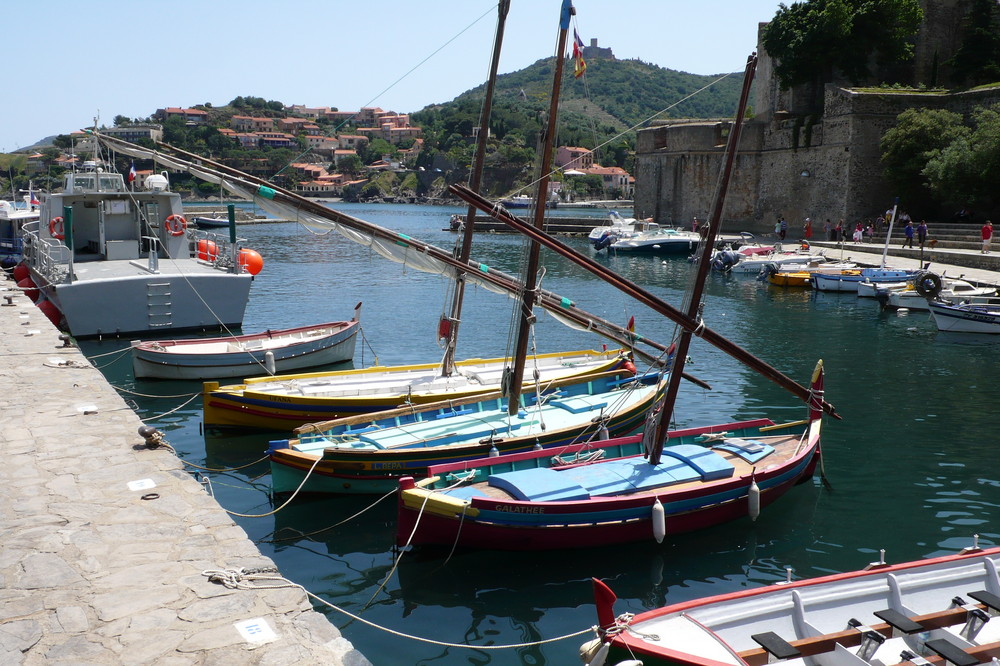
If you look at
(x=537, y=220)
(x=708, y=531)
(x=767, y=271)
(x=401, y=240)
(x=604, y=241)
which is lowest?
(x=708, y=531)

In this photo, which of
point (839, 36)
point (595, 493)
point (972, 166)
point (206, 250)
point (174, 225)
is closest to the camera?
point (595, 493)

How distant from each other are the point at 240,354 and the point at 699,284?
31.4 feet

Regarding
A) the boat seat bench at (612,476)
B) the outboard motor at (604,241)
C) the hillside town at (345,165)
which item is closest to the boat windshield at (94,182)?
the boat seat bench at (612,476)

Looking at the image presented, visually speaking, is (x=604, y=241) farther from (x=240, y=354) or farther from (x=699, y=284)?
(x=699, y=284)

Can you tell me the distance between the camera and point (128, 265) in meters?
22.0

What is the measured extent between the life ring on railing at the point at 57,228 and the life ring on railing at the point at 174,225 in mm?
2506

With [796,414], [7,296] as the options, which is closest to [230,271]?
[7,296]

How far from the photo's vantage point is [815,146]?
147ft

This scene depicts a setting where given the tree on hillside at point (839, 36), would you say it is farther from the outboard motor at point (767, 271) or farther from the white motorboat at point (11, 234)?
the white motorboat at point (11, 234)

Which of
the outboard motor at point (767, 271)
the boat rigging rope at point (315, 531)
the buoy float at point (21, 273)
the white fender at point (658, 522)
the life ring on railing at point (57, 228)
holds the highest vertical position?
the life ring on railing at point (57, 228)

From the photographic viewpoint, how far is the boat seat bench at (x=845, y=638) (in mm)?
6105

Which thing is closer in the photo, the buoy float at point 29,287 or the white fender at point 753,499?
the white fender at point 753,499

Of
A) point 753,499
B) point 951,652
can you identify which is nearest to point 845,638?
point 951,652

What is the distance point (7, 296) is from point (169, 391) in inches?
284
